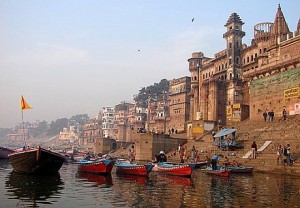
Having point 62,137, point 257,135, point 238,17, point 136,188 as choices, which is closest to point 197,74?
point 238,17

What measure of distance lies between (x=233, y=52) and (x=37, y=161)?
39423 mm

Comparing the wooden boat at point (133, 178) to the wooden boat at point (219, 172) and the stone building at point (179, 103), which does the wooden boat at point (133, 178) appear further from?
the stone building at point (179, 103)

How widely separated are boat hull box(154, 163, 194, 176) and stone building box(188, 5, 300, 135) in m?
17.2

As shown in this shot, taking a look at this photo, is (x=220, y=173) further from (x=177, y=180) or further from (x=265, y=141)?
(x=265, y=141)

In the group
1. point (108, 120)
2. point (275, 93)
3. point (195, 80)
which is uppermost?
point (195, 80)

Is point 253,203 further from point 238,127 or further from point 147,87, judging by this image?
point 147,87

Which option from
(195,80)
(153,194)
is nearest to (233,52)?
(195,80)

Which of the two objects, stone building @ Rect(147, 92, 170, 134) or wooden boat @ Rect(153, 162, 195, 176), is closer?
wooden boat @ Rect(153, 162, 195, 176)

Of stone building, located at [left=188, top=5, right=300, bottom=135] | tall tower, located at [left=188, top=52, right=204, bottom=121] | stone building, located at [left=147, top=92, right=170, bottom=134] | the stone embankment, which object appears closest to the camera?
the stone embankment

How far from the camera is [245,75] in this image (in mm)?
43031

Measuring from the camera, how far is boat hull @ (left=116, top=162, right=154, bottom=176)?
20281 millimetres

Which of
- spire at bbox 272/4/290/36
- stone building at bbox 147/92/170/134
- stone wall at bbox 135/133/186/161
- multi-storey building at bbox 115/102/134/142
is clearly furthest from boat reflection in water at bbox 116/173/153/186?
multi-storey building at bbox 115/102/134/142

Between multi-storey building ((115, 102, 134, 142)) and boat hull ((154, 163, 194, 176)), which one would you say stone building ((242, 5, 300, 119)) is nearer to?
boat hull ((154, 163, 194, 176))

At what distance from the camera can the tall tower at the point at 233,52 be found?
49906 mm
